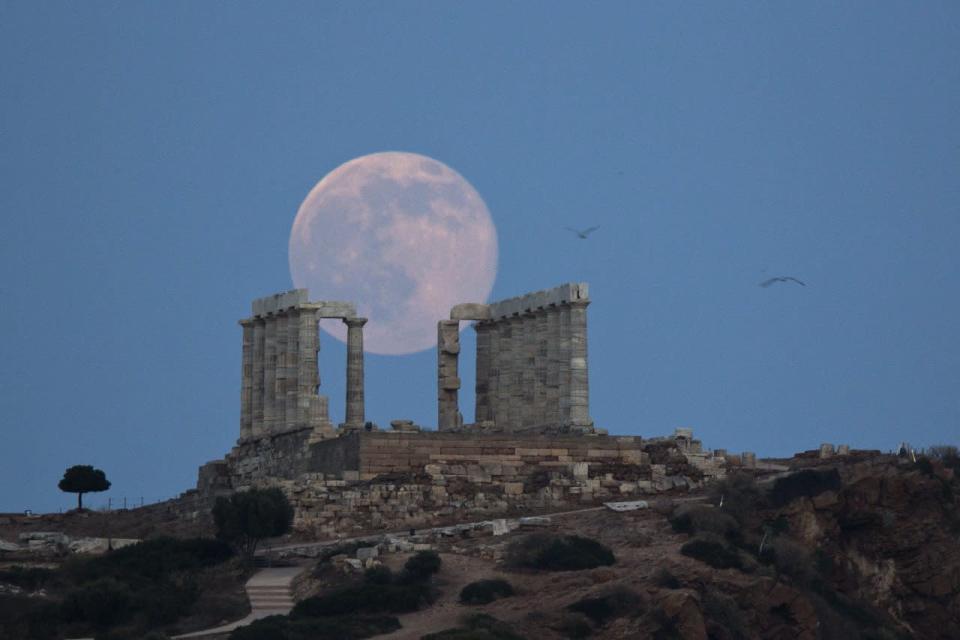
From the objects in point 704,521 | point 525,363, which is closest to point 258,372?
point 525,363

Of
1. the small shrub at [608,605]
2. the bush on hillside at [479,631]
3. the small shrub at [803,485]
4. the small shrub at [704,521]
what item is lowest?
the bush on hillside at [479,631]

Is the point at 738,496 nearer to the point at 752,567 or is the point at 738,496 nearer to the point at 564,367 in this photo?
the point at 752,567

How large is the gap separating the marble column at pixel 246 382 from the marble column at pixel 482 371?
8.69 metres

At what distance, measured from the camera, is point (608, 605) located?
247 feet

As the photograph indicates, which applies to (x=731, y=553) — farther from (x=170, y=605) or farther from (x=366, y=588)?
(x=170, y=605)

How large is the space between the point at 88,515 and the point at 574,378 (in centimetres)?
1907

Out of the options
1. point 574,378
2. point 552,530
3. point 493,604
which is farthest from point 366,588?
point 574,378

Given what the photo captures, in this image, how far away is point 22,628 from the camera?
2938 inches

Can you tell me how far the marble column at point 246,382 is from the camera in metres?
106

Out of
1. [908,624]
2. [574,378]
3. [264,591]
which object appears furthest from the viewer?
[574,378]

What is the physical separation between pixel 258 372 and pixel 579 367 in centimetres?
1312

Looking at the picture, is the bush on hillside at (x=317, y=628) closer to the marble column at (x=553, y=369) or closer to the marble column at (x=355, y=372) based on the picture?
the marble column at (x=355, y=372)

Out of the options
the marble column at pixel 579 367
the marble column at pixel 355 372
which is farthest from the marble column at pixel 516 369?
the marble column at pixel 355 372

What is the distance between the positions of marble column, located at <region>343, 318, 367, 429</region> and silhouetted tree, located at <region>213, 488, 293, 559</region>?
15190 millimetres
